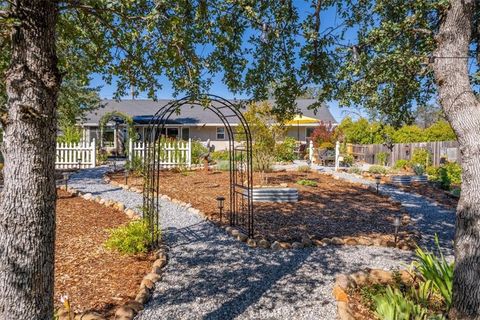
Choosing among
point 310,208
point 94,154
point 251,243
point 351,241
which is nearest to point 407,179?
point 310,208

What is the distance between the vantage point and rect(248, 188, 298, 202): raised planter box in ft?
28.3

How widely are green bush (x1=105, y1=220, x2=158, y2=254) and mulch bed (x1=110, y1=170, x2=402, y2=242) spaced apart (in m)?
1.91

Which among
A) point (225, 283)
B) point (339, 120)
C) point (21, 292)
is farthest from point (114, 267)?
point (339, 120)

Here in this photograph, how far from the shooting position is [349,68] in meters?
4.84

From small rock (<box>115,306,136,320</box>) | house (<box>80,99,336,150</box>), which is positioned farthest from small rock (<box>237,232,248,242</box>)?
house (<box>80,99,336,150</box>)

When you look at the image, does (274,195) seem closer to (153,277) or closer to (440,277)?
(153,277)

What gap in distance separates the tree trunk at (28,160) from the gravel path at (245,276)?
132 cm

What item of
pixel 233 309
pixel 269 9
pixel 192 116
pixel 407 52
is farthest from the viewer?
pixel 192 116

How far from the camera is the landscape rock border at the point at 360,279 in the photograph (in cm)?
357

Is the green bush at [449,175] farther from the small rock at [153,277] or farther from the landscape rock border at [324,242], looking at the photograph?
the small rock at [153,277]

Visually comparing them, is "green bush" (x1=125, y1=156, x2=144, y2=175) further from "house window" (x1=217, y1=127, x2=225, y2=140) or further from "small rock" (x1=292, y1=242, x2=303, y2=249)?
"house window" (x1=217, y1=127, x2=225, y2=140)

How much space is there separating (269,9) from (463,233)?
4050mm

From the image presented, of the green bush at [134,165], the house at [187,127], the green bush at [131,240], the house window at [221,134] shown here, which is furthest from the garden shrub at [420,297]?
the house window at [221,134]

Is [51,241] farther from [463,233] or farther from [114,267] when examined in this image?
[463,233]
